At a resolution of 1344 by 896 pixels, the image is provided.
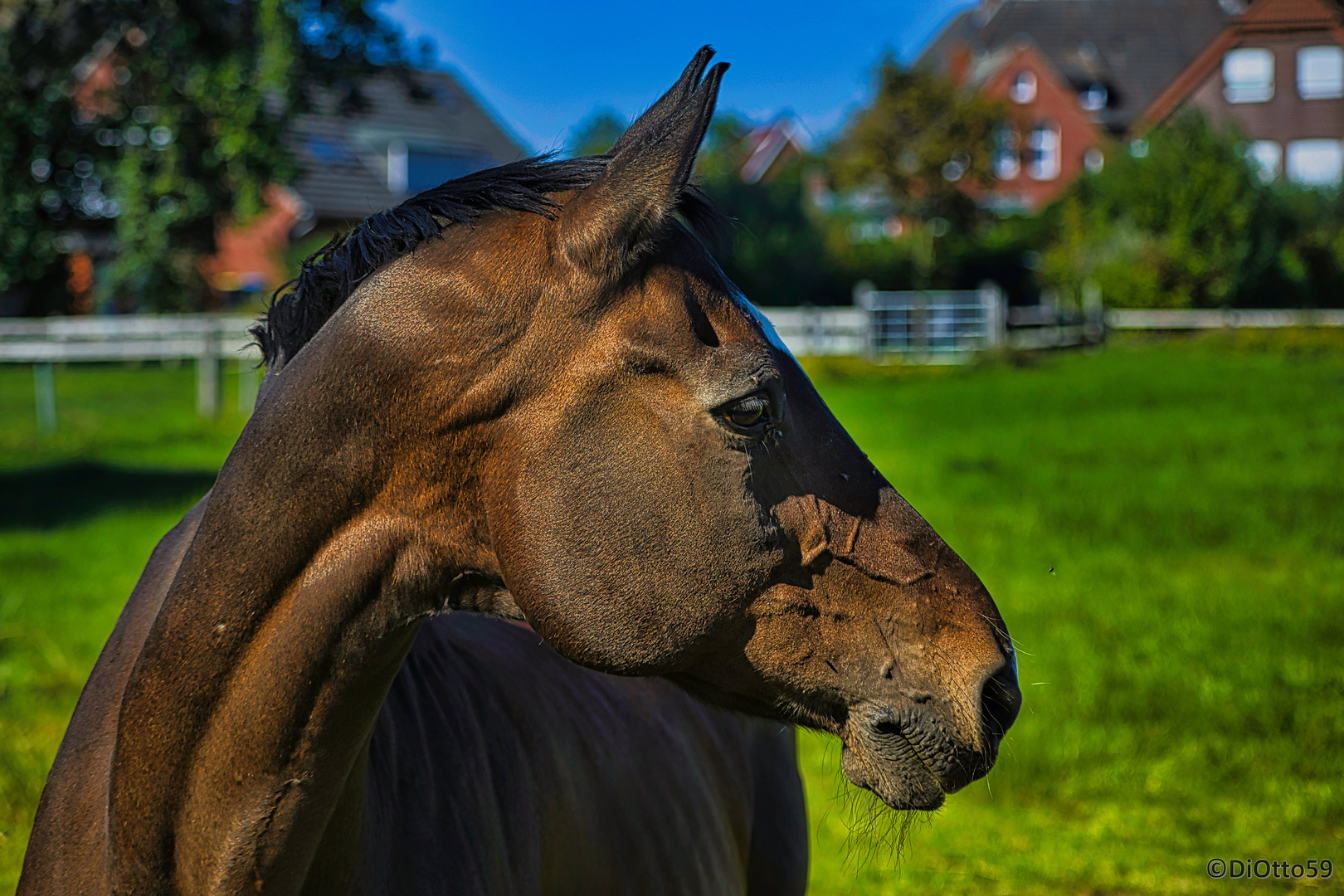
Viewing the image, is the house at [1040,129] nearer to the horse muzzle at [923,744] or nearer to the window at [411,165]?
the window at [411,165]

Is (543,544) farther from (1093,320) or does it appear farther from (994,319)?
(1093,320)

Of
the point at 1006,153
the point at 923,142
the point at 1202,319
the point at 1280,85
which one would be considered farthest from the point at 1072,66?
the point at 1202,319

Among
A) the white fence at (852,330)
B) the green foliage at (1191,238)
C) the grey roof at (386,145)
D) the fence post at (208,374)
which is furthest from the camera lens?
the grey roof at (386,145)

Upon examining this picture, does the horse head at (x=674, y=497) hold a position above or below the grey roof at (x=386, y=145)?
below

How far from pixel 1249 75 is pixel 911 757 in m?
46.0

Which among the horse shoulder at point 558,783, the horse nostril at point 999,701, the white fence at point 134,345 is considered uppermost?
the horse nostril at point 999,701

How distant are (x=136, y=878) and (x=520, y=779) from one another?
709 mm

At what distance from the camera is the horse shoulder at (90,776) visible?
163 cm

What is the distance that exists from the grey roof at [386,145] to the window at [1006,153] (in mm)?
14457

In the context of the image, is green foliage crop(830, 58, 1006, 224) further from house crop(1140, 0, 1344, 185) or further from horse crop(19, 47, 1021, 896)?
horse crop(19, 47, 1021, 896)

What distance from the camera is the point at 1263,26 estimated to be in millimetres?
39156

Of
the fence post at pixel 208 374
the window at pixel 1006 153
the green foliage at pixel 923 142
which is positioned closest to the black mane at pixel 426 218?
the fence post at pixel 208 374

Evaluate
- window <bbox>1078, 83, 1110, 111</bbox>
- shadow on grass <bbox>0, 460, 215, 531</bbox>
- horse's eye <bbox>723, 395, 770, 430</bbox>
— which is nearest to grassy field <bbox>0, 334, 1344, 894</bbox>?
shadow on grass <bbox>0, 460, 215, 531</bbox>

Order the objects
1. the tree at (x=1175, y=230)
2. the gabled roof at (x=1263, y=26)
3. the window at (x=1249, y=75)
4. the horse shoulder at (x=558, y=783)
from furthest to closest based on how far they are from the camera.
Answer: the window at (x=1249, y=75) → the gabled roof at (x=1263, y=26) → the tree at (x=1175, y=230) → the horse shoulder at (x=558, y=783)
